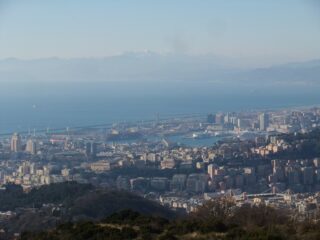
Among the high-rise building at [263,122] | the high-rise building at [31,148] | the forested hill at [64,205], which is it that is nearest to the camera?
the forested hill at [64,205]

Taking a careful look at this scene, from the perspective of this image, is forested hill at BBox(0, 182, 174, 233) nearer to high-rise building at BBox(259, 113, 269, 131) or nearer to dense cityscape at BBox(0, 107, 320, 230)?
dense cityscape at BBox(0, 107, 320, 230)

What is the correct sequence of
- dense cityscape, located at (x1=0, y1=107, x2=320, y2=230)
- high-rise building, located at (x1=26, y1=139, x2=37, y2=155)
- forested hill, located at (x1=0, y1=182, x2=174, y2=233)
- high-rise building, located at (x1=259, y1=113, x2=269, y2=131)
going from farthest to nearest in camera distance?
1. high-rise building, located at (x1=259, y1=113, x2=269, y2=131)
2. high-rise building, located at (x1=26, y1=139, x2=37, y2=155)
3. dense cityscape, located at (x1=0, y1=107, x2=320, y2=230)
4. forested hill, located at (x1=0, y1=182, x2=174, y2=233)

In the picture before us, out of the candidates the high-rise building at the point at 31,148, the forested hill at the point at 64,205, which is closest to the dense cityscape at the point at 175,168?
the high-rise building at the point at 31,148

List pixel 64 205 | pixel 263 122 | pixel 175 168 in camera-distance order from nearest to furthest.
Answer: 1. pixel 64 205
2. pixel 175 168
3. pixel 263 122

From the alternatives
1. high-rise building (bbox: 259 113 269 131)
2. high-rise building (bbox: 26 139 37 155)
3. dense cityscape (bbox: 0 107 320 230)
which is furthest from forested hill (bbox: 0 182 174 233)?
high-rise building (bbox: 259 113 269 131)

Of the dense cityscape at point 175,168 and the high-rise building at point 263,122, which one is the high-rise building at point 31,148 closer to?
the dense cityscape at point 175,168

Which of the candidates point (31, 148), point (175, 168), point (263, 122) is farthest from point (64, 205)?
point (263, 122)

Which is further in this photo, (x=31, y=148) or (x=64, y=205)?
(x=31, y=148)

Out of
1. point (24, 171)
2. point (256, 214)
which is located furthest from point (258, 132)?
point (256, 214)

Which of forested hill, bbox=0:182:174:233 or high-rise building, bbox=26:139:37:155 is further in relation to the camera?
high-rise building, bbox=26:139:37:155

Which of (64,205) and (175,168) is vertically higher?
(64,205)

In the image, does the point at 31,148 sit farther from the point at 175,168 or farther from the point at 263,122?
the point at 263,122
